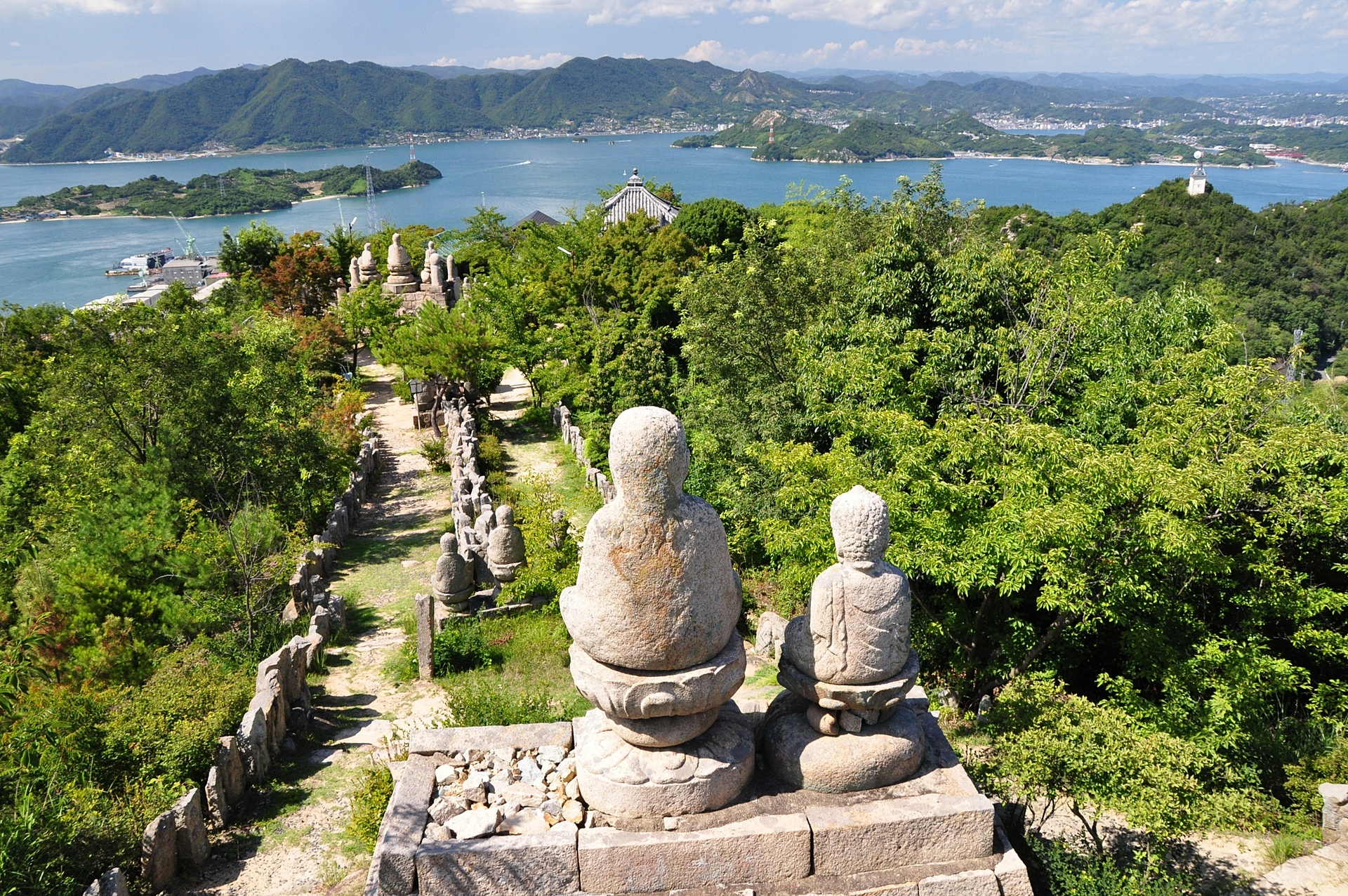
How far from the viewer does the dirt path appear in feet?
27.1

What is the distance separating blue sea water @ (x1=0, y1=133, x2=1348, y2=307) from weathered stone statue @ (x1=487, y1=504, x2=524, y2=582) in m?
56.0

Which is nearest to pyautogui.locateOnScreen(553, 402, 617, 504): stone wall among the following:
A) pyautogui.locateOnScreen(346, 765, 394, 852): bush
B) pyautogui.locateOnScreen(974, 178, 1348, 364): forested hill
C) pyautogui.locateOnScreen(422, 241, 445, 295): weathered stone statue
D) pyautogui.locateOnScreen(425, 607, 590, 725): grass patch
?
pyautogui.locateOnScreen(425, 607, 590, 725): grass patch

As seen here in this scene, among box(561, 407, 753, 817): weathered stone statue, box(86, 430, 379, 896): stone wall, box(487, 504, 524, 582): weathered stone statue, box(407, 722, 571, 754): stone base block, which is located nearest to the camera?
box(561, 407, 753, 817): weathered stone statue

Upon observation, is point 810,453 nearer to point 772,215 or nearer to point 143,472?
point 143,472

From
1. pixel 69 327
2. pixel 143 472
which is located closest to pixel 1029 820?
pixel 143 472

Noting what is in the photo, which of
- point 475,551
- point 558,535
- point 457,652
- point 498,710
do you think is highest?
point 498,710

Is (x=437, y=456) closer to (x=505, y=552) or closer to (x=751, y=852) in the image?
(x=505, y=552)

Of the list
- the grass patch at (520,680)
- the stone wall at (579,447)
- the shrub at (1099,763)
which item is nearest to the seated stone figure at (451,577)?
the grass patch at (520,680)

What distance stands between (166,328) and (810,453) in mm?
14953

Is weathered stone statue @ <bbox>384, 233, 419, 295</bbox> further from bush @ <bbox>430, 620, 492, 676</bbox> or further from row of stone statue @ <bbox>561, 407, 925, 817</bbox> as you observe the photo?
row of stone statue @ <bbox>561, 407, 925, 817</bbox>

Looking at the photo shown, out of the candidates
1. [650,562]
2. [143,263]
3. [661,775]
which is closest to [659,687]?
[661,775]

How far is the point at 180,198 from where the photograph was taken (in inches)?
4240

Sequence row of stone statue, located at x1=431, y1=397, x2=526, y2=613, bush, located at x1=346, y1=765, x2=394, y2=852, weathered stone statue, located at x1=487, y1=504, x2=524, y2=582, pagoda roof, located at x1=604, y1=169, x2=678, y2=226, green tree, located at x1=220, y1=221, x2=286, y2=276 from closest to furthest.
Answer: bush, located at x1=346, y1=765, x2=394, y2=852 < row of stone statue, located at x1=431, y1=397, x2=526, y2=613 < weathered stone statue, located at x1=487, y1=504, x2=524, y2=582 < green tree, located at x1=220, y1=221, x2=286, y2=276 < pagoda roof, located at x1=604, y1=169, x2=678, y2=226

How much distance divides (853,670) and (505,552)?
962cm
